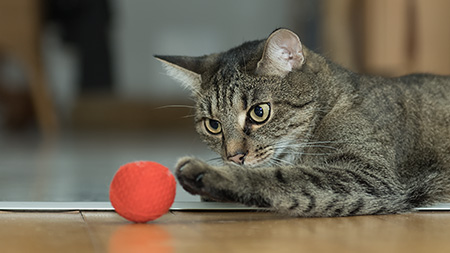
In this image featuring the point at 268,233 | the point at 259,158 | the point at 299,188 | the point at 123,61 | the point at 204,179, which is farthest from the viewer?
the point at 123,61

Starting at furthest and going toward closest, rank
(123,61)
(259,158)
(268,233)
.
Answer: (123,61)
(259,158)
(268,233)

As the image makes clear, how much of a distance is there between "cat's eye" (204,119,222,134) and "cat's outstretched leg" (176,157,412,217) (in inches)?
15.4

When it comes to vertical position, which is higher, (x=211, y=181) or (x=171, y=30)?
(x=171, y=30)

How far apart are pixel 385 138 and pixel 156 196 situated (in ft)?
2.34

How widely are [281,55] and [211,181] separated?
1.83ft

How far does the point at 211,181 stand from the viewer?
1460 mm

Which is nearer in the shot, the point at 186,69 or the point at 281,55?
the point at 281,55

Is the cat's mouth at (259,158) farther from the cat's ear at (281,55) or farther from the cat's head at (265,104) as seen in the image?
the cat's ear at (281,55)

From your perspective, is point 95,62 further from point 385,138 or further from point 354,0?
point 385,138

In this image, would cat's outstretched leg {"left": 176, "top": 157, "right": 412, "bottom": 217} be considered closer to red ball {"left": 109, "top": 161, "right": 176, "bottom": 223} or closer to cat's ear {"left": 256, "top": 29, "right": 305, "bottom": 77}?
red ball {"left": 109, "top": 161, "right": 176, "bottom": 223}

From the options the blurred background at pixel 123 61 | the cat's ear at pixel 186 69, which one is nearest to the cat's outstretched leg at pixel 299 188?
the blurred background at pixel 123 61

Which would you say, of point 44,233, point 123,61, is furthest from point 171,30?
point 44,233

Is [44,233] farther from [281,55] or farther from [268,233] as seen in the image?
[281,55]

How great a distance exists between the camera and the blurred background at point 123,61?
3.53 meters
